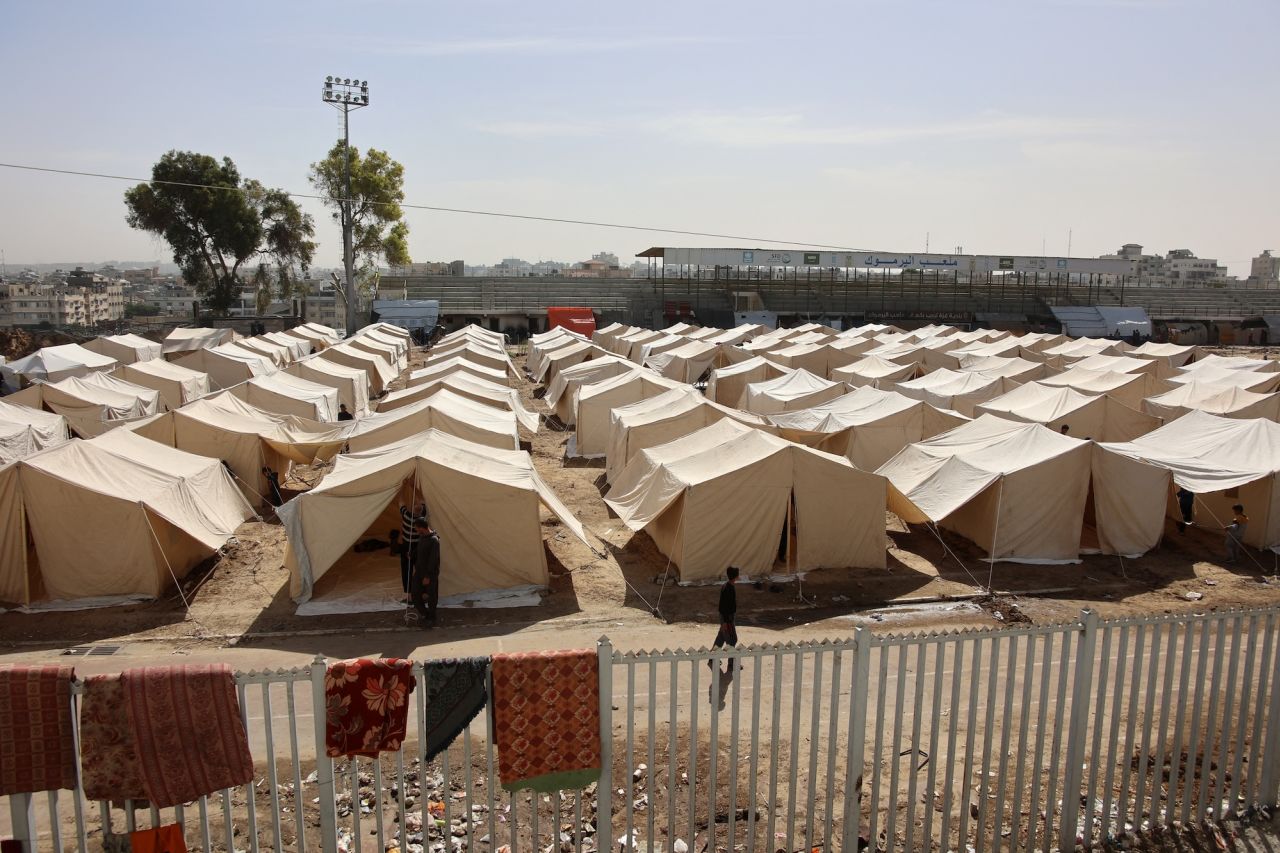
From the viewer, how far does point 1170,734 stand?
22.9ft

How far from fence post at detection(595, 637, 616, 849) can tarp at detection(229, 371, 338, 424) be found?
52.2 feet

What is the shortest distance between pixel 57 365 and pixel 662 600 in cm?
2424

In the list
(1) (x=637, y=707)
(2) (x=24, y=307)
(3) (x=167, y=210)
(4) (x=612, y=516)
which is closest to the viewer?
(1) (x=637, y=707)

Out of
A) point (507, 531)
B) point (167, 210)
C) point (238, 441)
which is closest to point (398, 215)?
point (167, 210)

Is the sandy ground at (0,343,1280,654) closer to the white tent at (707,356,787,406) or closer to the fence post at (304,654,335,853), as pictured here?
the fence post at (304,654,335,853)

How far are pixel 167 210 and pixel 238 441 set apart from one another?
37.7m

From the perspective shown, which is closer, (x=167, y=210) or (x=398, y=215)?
(x=167, y=210)

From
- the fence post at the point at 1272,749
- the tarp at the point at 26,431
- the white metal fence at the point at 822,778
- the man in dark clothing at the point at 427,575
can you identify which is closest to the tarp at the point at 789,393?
the man in dark clothing at the point at 427,575

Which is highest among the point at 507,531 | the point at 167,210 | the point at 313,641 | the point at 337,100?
the point at 337,100

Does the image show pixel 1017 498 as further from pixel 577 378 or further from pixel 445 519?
pixel 577 378

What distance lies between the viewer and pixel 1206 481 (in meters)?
12.8

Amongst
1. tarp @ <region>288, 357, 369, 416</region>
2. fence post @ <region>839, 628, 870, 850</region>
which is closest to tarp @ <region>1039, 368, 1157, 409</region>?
tarp @ <region>288, 357, 369, 416</region>

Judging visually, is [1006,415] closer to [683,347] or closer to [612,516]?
[612,516]

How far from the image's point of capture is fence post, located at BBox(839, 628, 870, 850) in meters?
4.78
